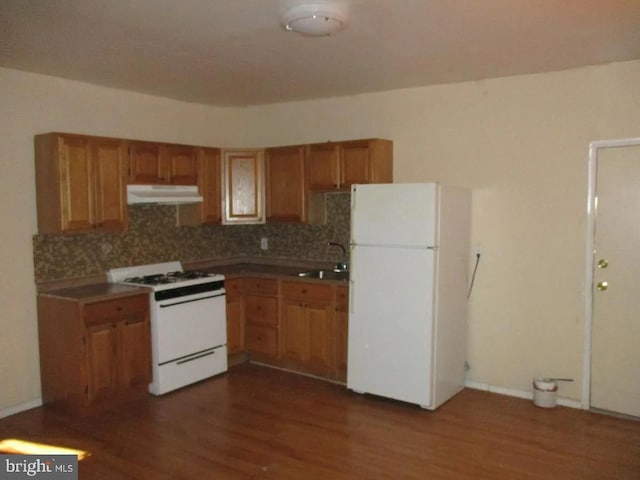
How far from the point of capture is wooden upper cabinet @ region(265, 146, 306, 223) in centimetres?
505

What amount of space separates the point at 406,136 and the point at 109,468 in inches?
136

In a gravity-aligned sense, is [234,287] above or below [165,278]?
below

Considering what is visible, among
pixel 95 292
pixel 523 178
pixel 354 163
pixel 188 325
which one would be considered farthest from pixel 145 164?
pixel 523 178

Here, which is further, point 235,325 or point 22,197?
Result: point 235,325

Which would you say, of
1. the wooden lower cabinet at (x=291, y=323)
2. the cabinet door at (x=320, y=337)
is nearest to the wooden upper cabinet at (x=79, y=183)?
the wooden lower cabinet at (x=291, y=323)

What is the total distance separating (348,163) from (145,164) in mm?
1775

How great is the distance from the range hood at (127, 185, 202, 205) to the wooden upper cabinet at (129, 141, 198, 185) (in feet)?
0.22

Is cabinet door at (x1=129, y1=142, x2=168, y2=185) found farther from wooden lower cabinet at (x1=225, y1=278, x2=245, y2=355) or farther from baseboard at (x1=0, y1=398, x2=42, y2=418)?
baseboard at (x1=0, y1=398, x2=42, y2=418)

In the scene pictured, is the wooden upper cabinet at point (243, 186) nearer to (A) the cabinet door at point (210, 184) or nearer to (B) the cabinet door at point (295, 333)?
(A) the cabinet door at point (210, 184)

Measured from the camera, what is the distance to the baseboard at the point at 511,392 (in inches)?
159

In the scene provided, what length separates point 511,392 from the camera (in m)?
4.31

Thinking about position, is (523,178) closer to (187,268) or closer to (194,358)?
(194,358)

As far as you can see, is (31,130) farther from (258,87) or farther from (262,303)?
(262,303)

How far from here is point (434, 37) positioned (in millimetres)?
3180
